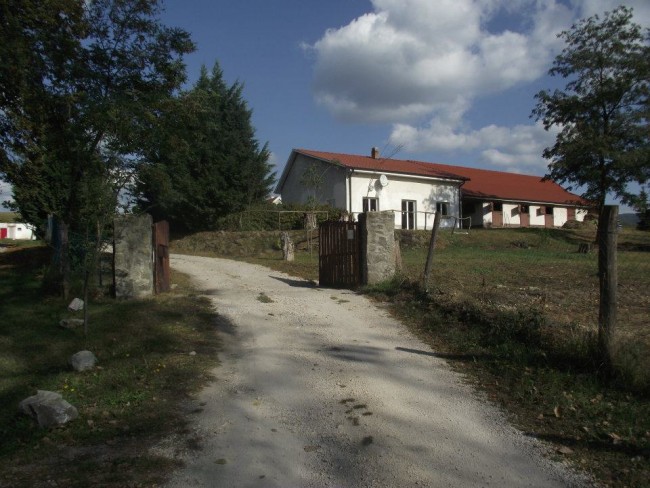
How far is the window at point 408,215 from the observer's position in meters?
32.6

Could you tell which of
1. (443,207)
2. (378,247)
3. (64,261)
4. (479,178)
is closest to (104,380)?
(64,261)

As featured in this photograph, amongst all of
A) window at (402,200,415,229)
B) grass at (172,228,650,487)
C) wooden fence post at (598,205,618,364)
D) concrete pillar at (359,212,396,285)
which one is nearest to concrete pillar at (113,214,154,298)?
grass at (172,228,650,487)

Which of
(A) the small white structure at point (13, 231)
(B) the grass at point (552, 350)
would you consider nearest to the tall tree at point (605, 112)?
(B) the grass at point (552, 350)

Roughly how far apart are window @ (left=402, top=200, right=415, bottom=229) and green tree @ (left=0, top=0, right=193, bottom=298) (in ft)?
74.2

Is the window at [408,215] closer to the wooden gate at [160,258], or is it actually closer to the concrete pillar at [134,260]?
the wooden gate at [160,258]

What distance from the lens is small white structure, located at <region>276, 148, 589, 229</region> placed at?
31516mm

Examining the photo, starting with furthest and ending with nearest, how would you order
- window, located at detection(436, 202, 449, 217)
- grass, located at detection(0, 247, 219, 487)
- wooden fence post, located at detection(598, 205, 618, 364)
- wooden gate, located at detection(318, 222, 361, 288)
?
window, located at detection(436, 202, 449, 217) < wooden gate, located at detection(318, 222, 361, 288) < wooden fence post, located at detection(598, 205, 618, 364) < grass, located at detection(0, 247, 219, 487)

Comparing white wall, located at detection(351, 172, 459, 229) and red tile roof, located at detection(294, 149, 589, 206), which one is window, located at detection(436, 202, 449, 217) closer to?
white wall, located at detection(351, 172, 459, 229)

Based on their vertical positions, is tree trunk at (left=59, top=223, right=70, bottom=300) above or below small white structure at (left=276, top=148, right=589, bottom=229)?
below

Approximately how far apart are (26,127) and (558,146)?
92.3 ft

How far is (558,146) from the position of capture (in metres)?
31.0

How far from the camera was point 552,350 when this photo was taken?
6.81 metres

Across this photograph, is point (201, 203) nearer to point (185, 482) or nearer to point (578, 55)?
point (578, 55)

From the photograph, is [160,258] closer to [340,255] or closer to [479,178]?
[340,255]
